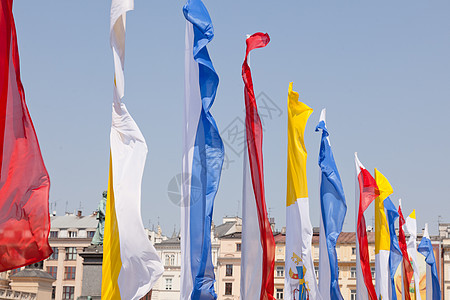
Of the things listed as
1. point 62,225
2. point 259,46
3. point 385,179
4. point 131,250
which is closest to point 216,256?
point 62,225

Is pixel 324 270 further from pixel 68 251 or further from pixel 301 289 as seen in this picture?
pixel 68 251

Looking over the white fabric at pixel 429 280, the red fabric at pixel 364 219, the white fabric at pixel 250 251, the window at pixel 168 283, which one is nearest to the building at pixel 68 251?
the window at pixel 168 283

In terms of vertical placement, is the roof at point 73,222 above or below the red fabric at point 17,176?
above

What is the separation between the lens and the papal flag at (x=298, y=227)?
21.1 meters

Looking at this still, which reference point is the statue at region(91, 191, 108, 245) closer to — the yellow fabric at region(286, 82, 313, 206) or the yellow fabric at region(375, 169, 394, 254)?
the yellow fabric at region(286, 82, 313, 206)

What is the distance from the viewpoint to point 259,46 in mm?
19422

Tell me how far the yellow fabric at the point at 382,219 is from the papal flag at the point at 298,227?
8.71 m

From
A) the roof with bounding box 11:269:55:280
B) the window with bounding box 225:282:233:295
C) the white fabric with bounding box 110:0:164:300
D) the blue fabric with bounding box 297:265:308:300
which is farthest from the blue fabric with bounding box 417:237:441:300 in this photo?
the window with bounding box 225:282:233:295

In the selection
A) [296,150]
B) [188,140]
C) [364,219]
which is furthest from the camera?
[364,219]

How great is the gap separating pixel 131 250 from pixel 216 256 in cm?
8328

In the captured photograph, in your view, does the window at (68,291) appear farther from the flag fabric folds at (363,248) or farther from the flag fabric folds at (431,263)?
the flag fabric folds at (363,248)

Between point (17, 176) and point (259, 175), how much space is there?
341 inches

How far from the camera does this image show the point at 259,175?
17.9m

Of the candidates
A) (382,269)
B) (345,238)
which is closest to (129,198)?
(382,269)
